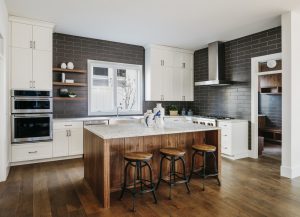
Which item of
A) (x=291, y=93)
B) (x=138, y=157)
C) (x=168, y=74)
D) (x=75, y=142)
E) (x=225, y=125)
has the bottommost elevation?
(x=75, y=142)

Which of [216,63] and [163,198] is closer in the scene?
[163,198]

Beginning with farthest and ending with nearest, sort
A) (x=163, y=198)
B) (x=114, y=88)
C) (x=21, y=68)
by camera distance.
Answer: (x=114, y=88), (x=21, y=68), (x=163, y=198)

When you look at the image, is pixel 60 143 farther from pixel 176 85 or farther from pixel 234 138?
pixel 234 138

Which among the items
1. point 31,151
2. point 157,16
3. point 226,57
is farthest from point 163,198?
point 226,57

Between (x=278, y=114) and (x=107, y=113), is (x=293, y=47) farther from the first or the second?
(x=107, y=113)

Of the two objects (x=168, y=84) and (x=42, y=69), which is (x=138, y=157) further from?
(x=168, y=84)

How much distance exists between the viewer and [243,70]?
16.9ft

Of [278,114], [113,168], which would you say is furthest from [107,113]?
[278,114]

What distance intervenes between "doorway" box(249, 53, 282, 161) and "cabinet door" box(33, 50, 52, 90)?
459 centimetres

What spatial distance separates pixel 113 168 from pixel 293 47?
3.66m

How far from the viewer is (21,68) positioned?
162 inches

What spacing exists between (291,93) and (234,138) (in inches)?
62.3

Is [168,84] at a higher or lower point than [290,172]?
higher

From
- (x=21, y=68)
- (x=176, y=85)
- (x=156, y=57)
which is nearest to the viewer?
(x=21, y=68)
